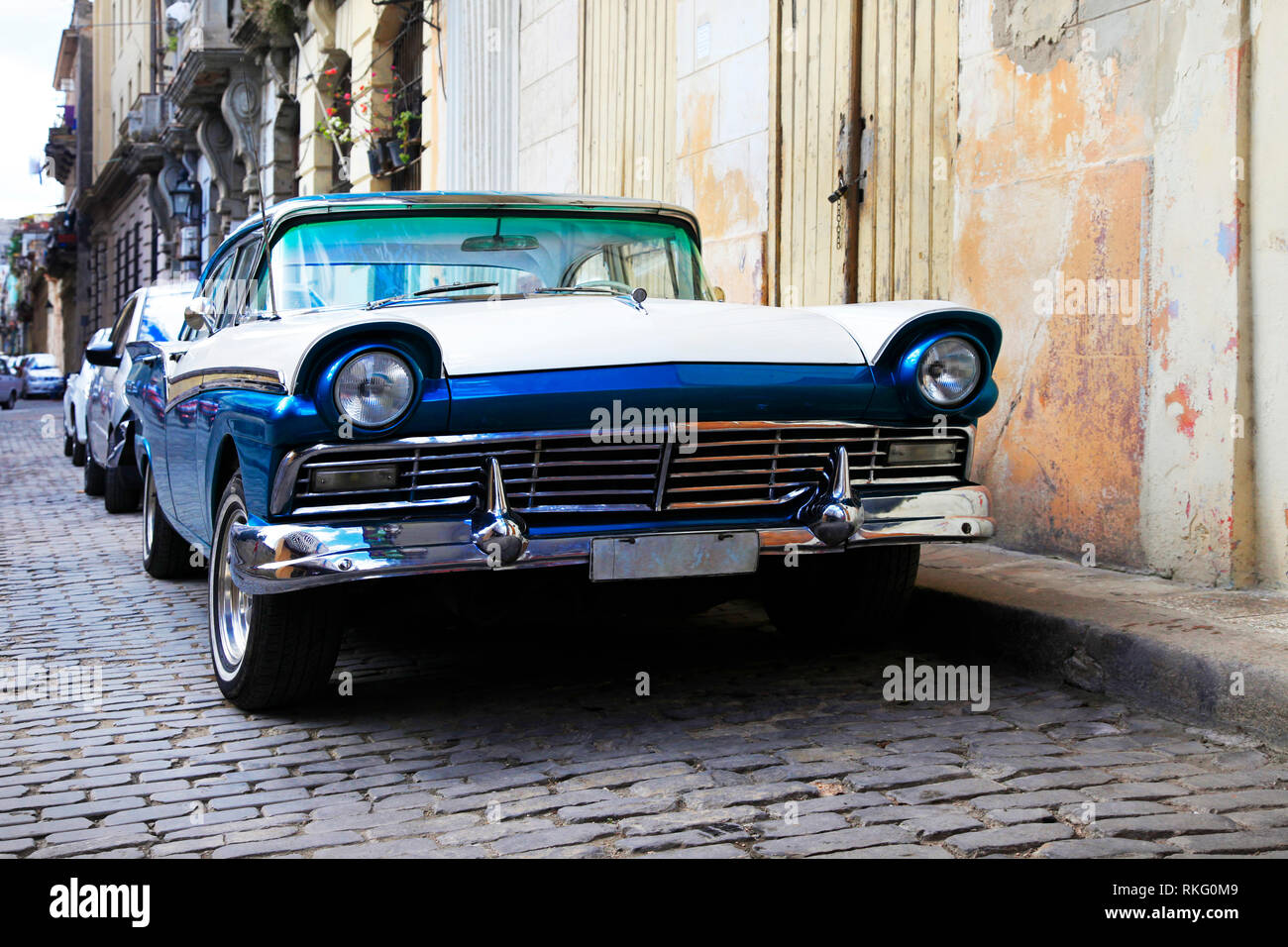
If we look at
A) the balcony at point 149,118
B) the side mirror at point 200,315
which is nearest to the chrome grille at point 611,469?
the side mirror at point 200,315

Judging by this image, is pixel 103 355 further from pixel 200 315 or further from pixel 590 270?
pixel 590 270

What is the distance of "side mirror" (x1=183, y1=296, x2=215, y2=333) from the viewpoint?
5.07 m

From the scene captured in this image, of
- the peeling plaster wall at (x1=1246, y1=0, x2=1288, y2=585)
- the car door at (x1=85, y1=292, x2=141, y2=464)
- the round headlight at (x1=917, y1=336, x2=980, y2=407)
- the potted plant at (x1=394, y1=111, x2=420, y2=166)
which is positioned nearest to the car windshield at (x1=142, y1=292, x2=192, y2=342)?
the car door at (x1=85, y1=292, x2=141, y2=464)

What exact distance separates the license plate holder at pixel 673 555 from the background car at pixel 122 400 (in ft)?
18.7

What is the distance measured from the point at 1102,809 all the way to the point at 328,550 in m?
1.91

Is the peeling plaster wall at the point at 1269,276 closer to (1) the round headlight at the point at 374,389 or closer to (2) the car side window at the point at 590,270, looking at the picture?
(2) the car side window at the point at 590,270

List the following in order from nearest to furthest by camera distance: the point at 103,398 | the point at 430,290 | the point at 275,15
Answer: the point at 430,290, the point at 103,398, the point at 275,15

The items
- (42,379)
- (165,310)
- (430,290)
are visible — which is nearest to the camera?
(430,290)

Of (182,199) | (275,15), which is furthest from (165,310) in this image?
(182,199)

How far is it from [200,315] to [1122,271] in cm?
356

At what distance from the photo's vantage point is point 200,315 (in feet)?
16.7

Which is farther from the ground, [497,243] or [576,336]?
[497,243]
